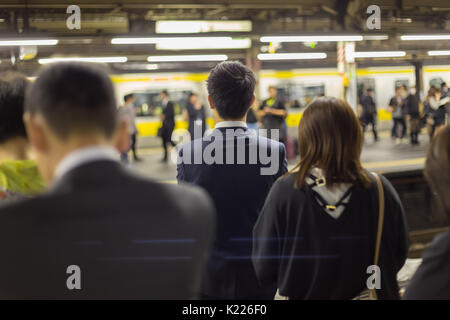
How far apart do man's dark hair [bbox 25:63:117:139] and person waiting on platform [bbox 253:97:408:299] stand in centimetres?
78

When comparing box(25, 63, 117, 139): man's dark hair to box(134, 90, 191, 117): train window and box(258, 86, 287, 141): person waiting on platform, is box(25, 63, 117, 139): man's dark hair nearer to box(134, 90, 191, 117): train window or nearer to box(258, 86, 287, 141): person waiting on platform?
box(258, 86, 287, 141): person waiting on platform

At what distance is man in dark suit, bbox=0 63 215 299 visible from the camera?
3.27ft

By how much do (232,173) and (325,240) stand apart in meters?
0.51

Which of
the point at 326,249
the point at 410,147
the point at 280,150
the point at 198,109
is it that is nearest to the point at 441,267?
the point at 326,249

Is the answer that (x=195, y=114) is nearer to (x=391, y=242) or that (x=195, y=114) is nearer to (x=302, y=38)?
(x=302, y=38)

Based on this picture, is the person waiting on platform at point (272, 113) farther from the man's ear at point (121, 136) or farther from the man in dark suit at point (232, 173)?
the man's ear at point (121, 136)

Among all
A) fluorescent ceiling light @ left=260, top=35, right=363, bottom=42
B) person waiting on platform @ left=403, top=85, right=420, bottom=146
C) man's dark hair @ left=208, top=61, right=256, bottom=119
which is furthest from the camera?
person waiting on platform @ left=403, top=85, right=420, bottom=146

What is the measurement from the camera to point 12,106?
1.61 metres

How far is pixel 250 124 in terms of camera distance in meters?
9.73

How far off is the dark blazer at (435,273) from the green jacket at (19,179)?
1.21m

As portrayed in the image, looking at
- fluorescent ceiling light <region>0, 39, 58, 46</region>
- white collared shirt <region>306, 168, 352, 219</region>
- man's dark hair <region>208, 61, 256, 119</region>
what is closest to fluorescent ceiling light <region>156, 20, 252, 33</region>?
fluorescent ceiling light <region>0, 39, 58, 46</region>

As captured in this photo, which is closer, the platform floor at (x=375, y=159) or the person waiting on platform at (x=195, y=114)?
the platform floor at (x=375, y=159)

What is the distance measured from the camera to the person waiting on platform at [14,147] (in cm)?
147

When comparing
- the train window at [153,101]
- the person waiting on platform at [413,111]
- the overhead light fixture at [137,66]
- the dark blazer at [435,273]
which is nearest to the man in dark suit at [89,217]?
the dark blazer at [435,273]
